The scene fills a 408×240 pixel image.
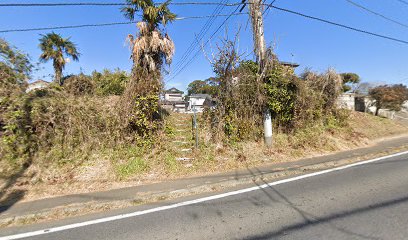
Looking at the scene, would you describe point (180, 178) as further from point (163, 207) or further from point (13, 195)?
point (13, 195)

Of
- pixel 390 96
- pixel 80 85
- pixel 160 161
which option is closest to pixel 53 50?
pixel 80 85

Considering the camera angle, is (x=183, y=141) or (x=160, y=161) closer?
(x=160, y=161)

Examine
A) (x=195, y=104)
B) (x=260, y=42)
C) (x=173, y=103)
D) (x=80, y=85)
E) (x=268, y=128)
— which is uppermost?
(x=260, y=42)

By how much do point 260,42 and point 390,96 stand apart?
14146 millimetres

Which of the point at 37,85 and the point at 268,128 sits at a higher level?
the point at 37,85

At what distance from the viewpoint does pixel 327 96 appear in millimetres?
10672

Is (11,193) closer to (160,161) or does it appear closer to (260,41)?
(160,161)

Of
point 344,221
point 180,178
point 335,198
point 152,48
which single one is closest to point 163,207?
point 180,178

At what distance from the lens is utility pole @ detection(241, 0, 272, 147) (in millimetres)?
8078

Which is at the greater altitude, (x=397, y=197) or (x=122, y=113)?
(x=122, y=113)

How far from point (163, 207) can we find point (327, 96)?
10.2 m

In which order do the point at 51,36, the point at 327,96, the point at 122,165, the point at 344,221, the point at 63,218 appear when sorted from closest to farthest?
the point at 344,221, the point at 63,218, the point at 122,165, the point at 327,96, the point at 51,36

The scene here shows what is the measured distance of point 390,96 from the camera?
15.8m

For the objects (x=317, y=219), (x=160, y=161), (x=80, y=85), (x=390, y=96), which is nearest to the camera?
(x=317, y=219)
